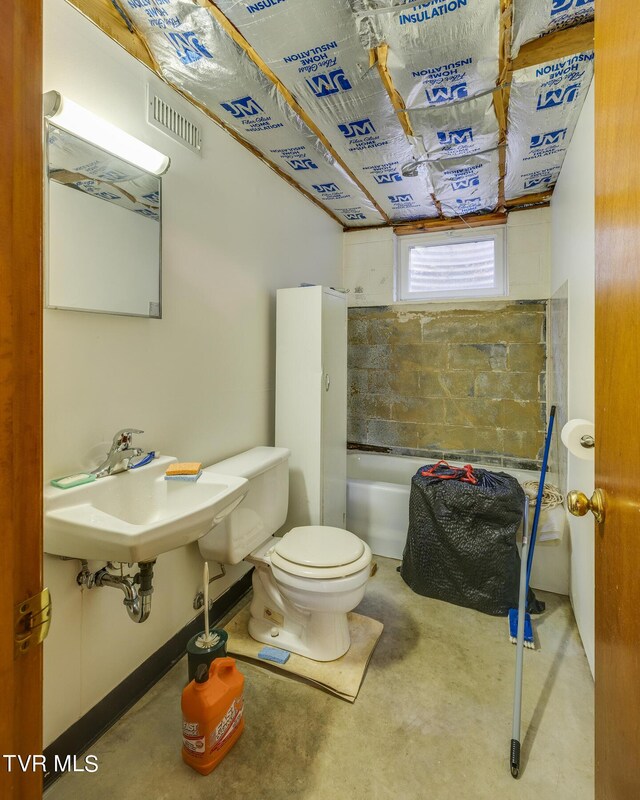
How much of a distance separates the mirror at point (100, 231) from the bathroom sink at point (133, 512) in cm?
58

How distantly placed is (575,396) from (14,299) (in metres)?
2.19

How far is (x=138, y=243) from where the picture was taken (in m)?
1.48

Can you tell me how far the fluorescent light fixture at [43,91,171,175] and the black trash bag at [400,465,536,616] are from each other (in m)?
1.96

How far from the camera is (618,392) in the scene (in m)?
0.66

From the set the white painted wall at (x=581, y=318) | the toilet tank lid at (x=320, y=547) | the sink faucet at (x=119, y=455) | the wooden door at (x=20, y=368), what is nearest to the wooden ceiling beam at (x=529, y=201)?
the white painted wall at (x=581, y=318)

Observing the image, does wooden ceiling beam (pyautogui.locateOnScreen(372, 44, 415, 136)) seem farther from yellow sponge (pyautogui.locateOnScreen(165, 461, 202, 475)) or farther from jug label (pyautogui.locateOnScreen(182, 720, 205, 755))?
jug label (pyautogui.locateOnScreen(182, 720, 205, 755))

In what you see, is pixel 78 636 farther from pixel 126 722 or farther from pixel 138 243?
pixel 138 243

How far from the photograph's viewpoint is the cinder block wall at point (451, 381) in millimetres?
2852

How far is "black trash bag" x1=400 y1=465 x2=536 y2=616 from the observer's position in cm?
206

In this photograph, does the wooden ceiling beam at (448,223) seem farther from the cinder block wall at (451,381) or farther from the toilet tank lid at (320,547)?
the toilet tank lid at (320,547)

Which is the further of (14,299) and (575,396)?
(575,396)

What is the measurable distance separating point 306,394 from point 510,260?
192cm

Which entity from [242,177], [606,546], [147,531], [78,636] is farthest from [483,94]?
[78,636]

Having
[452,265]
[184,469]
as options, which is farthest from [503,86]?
[184,469]
